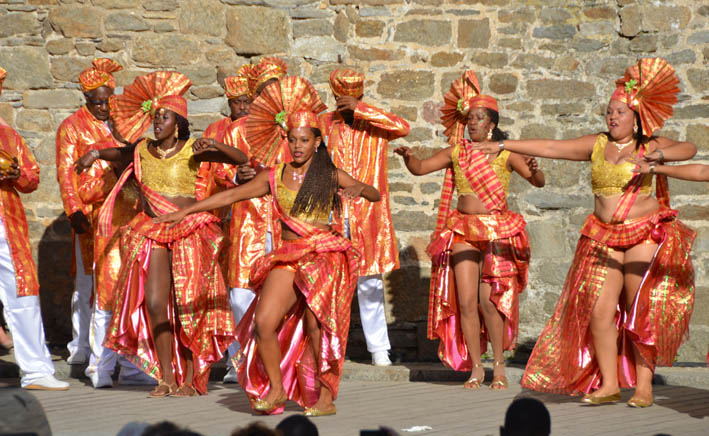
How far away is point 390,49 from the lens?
31.3 ft

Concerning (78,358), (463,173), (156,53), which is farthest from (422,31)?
(78,358)

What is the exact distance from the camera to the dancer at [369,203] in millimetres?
8461

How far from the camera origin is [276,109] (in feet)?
22.8

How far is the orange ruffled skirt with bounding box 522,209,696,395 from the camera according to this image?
22.2ft

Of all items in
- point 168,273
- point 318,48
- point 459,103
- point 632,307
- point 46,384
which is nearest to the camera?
point 632,307

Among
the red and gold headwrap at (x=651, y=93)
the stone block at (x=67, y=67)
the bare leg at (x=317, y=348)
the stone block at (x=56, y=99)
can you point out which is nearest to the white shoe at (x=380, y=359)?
the bare leg at (x=317, y=348)

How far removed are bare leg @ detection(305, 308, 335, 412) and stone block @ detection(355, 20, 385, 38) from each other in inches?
143

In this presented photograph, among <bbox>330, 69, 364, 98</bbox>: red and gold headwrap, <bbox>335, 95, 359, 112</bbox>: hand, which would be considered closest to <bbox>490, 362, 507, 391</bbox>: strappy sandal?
<bbox>335, 95, 359, 112</bbox>: hand

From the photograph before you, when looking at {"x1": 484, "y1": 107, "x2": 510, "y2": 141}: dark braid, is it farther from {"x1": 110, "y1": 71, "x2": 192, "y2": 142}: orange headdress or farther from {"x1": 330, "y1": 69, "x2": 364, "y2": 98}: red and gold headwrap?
{"x1": 110, "y1": 71, "x2": 192, "y2": 142}: orange headdress

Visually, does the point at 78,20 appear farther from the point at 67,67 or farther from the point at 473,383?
the point at 473,383

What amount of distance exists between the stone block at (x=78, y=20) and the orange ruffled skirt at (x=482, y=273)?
3807 millimetres

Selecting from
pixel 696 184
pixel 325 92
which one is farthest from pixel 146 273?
pixel 696 184

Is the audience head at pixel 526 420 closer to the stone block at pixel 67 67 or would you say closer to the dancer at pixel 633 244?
the dancer at pixel 633 244

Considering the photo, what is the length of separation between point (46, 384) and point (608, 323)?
149 inches
